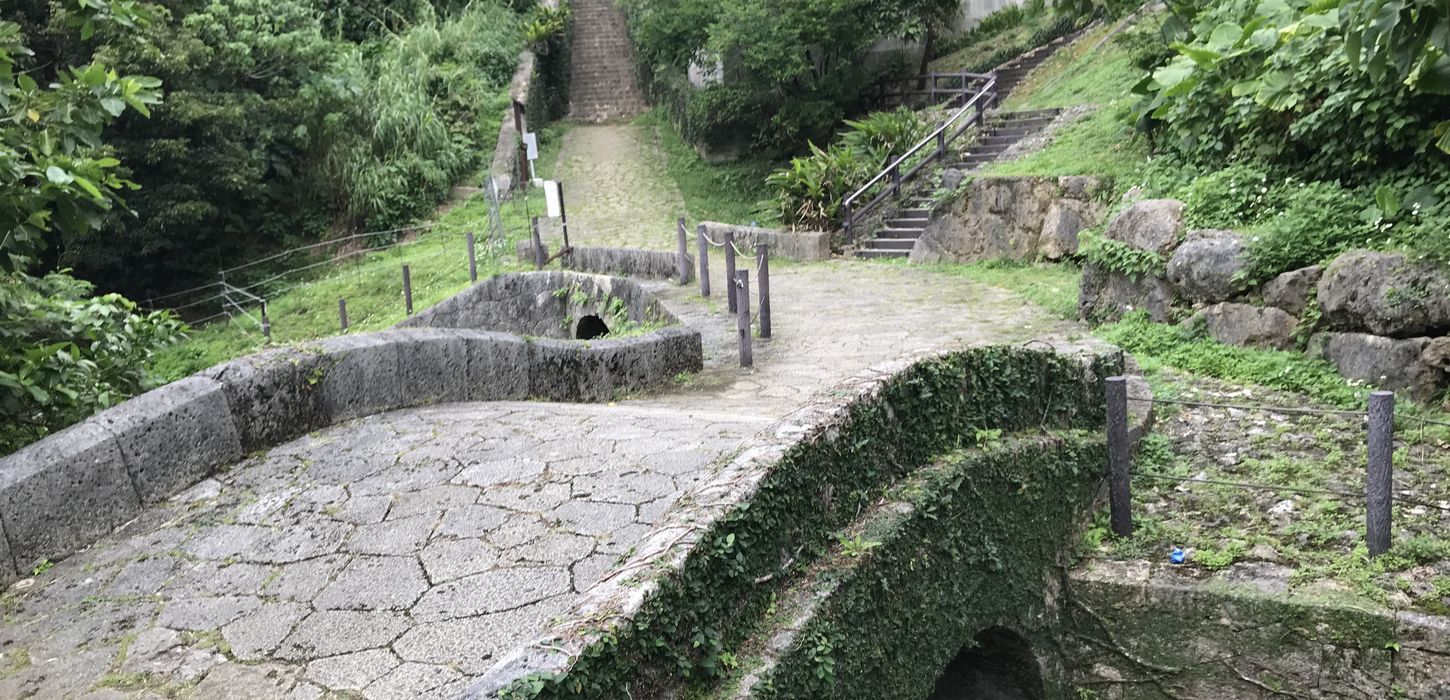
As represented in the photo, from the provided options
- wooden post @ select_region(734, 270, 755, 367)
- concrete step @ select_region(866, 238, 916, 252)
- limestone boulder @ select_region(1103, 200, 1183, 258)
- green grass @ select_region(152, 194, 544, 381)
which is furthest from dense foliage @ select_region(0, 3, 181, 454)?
concrete step @ select_region(866, 238, 916, 252)

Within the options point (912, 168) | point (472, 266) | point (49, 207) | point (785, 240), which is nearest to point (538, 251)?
point (472, 266)

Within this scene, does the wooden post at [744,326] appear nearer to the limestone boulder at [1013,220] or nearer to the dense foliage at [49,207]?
the dense foliage at [49,207]

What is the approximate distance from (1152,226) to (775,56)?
9.94m

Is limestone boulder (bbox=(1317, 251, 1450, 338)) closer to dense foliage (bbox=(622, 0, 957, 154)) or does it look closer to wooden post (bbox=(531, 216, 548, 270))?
wooden post (bbox=(531, 216, 548, 270))

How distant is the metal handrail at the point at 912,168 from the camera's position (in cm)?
1498

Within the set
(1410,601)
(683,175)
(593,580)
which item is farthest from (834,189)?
(593,580)

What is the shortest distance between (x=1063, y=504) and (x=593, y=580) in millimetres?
3337

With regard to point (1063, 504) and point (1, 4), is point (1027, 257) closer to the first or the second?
point (1063, 504)

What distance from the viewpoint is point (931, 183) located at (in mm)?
15477

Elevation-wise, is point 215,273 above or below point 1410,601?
above

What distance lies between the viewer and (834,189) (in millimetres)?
15375

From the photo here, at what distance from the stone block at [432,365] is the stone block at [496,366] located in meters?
0.07

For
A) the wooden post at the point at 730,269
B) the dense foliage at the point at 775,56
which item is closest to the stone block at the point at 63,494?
the wooden post at the point at 730,269

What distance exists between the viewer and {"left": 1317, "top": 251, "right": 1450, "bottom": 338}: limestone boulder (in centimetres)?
655
